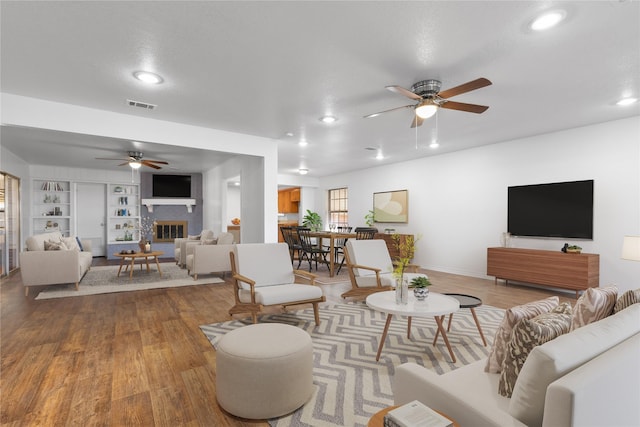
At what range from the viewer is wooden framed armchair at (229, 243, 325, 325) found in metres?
3.32

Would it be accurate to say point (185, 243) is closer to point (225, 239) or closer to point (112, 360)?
point (225, 239)

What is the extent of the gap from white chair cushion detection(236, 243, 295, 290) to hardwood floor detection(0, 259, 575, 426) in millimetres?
643

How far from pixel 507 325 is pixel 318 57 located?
245 centimetres

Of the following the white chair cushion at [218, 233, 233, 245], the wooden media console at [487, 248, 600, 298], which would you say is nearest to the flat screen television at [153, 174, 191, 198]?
the white chair cushion at [218, 233, 233, 245]

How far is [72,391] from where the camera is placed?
2.22 metres

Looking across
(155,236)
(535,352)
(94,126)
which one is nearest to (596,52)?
(535,352)

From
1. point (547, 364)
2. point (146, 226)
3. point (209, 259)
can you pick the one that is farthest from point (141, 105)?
point (146, 226)

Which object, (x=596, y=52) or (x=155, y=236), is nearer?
(x=596, y=52)

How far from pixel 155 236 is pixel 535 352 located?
10387 millimetres

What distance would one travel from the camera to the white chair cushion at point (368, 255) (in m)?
4.49

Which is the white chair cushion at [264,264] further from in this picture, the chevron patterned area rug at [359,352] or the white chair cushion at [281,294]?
the chevron patterned area rug at [359,352]

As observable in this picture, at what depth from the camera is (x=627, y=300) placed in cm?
168

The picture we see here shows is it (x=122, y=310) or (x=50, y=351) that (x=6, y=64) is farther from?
(x=122, y=310)

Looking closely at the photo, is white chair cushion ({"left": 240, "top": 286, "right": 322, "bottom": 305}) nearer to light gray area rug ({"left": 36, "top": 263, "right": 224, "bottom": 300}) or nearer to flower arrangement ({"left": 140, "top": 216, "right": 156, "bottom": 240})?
light gray area rug ({"left": 36, "top": 263, "right": 224, "bottom": 300})
